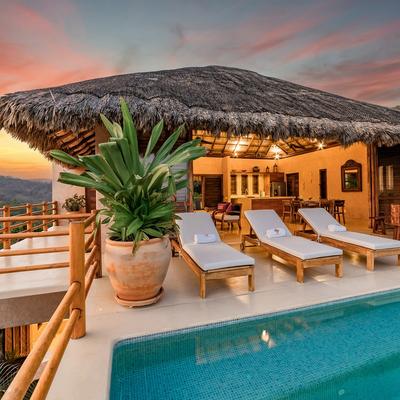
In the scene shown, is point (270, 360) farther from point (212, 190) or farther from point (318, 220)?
point (212, 190)

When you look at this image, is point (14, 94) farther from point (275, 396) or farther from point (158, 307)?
point (275, 396)

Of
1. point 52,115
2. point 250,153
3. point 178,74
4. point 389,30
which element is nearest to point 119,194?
point 52,115

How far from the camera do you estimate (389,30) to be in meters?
9.76

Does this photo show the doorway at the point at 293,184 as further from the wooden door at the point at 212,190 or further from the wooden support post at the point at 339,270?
the wooden support post at the point at 339,270

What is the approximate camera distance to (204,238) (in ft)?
13.1

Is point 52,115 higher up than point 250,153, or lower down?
lower down

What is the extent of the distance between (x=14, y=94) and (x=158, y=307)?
4045mm

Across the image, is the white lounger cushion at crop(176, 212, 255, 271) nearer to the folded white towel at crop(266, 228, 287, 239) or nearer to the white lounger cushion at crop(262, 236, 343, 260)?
the white lounger cushion at crop(262, 236, 343, 260)

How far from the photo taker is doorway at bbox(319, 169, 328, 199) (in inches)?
435

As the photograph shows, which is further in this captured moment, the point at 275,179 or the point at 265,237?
the point at 275,179

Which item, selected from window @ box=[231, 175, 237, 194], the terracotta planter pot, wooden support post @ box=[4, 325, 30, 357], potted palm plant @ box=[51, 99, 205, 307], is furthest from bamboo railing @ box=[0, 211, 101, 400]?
window @ box=[231, 175, 237, 194]

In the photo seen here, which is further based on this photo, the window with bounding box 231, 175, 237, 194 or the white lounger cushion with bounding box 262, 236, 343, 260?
the window with bounding box 231, 175, 237, 194

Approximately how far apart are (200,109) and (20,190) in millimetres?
12947

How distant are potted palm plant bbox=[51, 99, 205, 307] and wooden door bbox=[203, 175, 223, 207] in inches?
397
